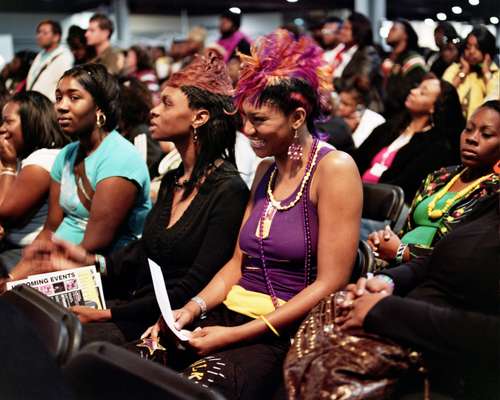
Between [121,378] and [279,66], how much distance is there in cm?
123

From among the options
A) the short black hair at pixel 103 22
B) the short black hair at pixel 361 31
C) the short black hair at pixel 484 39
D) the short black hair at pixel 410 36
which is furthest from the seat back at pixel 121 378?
the short black hair at pixel 361 31

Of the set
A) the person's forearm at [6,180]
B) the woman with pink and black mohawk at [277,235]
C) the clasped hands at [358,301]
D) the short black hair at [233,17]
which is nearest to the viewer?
the clasped hands at [358,301]

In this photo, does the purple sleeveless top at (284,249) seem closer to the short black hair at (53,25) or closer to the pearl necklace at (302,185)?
the pearl necklace at (302,185)

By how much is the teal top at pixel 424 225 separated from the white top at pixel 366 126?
2.18 meters

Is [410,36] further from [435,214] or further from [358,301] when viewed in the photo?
[358,301]

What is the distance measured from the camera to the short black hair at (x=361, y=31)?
6.60m

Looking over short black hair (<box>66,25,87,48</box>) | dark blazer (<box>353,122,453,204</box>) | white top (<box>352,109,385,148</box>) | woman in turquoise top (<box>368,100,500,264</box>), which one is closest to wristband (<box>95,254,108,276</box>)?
woman in turquoise top (<box>368,100,500,264</box>)

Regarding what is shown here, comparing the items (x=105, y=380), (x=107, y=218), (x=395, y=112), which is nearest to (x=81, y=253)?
(x=107, y=218)

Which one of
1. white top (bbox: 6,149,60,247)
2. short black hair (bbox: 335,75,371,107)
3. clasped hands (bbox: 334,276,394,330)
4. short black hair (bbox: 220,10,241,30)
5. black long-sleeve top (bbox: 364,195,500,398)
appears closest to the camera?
black long-sleeve top (bbox: 364,195,500,398)

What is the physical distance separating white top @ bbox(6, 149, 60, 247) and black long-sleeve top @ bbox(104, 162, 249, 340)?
2.58 feet

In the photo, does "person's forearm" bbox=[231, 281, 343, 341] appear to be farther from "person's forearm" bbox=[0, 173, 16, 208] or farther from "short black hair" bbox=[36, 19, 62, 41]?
"short black hair" bbox=[36, 19, 62, 41]

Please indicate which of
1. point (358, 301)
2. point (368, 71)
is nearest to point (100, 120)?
point (358, 301)

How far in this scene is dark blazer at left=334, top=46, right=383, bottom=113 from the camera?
5926mm

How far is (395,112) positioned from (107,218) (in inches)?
98.5
